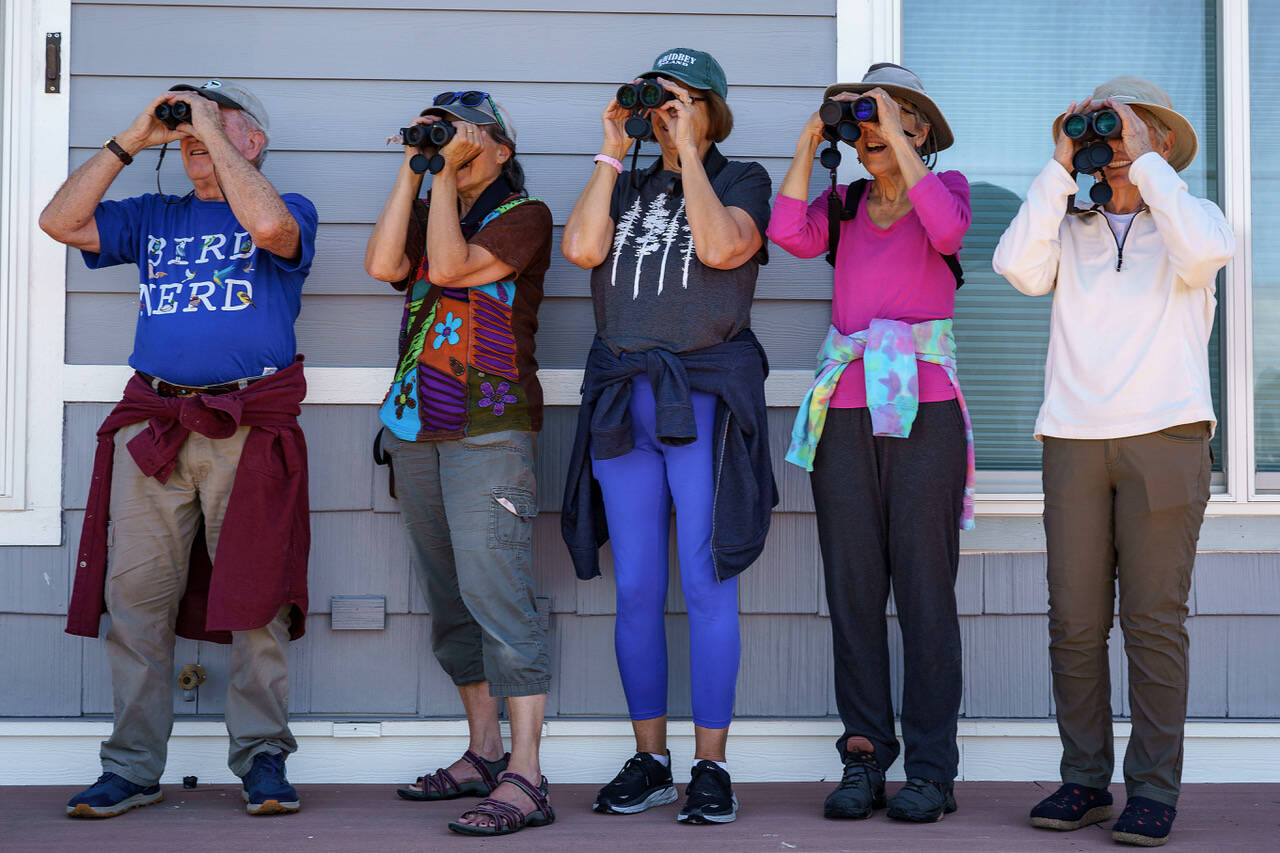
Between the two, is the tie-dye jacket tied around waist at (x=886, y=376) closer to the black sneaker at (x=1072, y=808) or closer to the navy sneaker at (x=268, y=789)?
the black sneaker at (x=1072, y=808)

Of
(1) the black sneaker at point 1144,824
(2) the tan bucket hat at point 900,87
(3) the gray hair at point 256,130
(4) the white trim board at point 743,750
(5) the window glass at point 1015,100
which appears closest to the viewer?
(1) the black sneaker at point 1144,824

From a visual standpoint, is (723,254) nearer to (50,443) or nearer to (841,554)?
(841,554)

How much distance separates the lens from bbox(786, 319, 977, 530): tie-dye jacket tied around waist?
2578 mm

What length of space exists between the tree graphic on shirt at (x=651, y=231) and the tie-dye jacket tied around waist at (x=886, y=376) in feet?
1.51

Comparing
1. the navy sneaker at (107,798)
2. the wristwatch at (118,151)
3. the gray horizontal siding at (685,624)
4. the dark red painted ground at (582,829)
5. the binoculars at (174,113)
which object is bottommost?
the dark red painted ground at (582,829)

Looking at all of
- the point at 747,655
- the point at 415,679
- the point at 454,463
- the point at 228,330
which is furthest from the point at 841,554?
the point at 228,330

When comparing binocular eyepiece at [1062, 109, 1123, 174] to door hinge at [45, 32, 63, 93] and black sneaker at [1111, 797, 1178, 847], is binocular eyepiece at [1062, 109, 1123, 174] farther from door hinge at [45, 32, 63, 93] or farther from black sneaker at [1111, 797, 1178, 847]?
door hinge at [45, 32, 63, 93]

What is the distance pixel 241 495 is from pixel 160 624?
361 millimetres

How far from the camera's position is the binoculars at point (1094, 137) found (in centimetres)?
243

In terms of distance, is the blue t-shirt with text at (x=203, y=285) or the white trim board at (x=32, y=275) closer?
the blue t-shirt with text at (x=203, y=285)

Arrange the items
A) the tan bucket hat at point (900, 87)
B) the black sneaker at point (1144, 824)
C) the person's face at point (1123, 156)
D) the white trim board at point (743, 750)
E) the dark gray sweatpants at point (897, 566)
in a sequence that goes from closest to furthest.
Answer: the black sneaker at point (1144, 824) < the person's face at point (1123, 156) < the dark gray sweatpants at point (897, 566) < the tan bucket hat at point (900, 87) < the white trim board at point (743, 750)

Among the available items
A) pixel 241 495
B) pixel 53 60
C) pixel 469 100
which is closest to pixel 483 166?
pixel 469 100

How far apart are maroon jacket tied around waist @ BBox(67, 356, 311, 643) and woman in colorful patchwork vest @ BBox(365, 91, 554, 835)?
9.5 inches

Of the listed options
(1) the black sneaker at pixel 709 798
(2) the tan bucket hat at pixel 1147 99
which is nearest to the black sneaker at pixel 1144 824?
(1) the black sneaker at pixel 709 798
